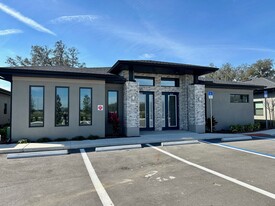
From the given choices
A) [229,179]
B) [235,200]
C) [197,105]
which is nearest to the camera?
[235,200]

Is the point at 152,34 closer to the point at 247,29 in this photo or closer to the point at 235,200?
the point at 247,29

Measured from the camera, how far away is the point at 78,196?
3.91 metres

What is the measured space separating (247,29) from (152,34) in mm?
7762

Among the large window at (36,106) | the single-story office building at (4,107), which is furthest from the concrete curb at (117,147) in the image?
the single-story office building at (4,107)

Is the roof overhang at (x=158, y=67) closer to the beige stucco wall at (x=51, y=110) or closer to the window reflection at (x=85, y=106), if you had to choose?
the beige stucco wall at (x=51, y=110)

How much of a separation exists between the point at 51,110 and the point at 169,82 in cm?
836

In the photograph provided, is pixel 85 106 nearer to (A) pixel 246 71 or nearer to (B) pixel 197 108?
(B) pixel 197 108

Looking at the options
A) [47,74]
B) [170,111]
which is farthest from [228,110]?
[47,74]

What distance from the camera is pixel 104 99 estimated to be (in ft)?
37.0

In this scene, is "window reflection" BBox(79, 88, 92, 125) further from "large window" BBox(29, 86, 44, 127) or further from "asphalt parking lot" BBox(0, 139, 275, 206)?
"asphalt parking lot" BBox(0, 139, 275, 206)

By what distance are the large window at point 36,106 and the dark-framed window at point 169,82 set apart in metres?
8.04

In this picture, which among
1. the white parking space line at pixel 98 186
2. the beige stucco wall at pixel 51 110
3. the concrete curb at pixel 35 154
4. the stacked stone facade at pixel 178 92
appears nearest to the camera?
the white parking space line at pixel 98 186

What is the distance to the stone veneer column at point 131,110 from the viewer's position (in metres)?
11.4

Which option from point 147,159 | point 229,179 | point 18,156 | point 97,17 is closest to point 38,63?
point 97,17
